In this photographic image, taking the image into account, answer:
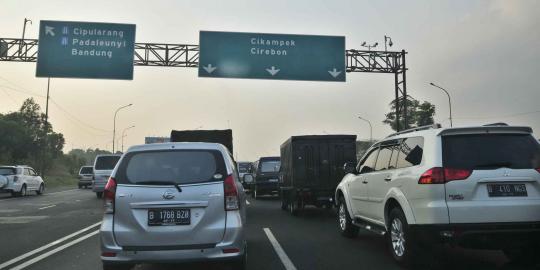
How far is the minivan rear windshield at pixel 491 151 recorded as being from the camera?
614cm

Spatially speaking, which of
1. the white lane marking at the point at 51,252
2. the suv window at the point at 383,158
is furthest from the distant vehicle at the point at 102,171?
the suv window at the point at 383,158

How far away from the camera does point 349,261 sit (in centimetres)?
730

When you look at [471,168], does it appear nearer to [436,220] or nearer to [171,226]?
[436,220]

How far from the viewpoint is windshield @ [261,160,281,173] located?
23.0m

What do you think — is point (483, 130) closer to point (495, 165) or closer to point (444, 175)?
point (495, 165)

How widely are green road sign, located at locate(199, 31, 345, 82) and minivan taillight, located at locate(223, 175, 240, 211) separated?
17328 mm

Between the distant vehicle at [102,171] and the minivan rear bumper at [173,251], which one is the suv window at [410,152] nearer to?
the minivan rear bumper at [173,251]

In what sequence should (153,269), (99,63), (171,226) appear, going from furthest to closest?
(99,63)
(153,269)
(171,226)

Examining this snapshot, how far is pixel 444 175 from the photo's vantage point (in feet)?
20.0

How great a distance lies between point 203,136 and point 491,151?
12.1 metres

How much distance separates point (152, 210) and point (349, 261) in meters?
3.29

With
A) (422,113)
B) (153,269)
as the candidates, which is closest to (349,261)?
(153,269)

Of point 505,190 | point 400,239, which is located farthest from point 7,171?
point 505,190

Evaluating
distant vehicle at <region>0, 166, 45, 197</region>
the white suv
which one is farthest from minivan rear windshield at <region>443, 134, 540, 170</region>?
distant vehicle at <region>0, 166, 45, 197</region>
